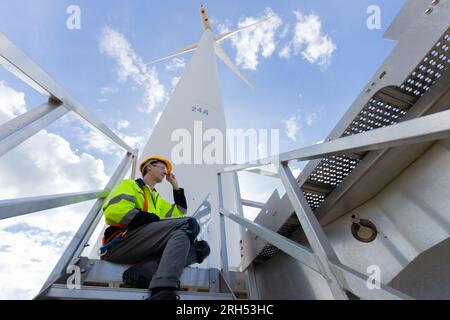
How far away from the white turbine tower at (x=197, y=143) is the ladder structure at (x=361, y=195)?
43.8 inches

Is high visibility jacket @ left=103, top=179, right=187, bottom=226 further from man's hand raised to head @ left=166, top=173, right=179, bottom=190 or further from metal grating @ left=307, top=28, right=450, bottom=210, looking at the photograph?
metal grating @ left=307, top=28, right=450, bottom=210

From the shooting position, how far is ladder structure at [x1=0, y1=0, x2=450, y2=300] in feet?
3.43

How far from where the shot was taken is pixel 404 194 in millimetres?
1521

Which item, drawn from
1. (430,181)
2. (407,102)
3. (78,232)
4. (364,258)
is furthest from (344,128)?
(78,232)

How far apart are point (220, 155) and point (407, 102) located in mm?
3646

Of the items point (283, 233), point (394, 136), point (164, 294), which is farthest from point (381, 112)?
point (164, 294)

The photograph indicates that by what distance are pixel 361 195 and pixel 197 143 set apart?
3138 millimetres

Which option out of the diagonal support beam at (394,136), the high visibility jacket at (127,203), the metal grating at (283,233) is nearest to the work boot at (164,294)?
the high visibility jacket at (127,203)

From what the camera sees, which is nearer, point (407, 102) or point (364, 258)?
point (407, 102)

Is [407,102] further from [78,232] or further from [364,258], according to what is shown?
[78,232]

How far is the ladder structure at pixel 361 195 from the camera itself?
3.43ft

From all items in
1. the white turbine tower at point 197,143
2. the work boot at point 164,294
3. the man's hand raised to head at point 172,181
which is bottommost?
the work boot at point 164,294

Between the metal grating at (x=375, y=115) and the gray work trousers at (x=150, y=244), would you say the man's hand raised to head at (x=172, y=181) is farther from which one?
the metal grating at (x=375, y=115)

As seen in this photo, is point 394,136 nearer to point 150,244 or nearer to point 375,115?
point 375,115
